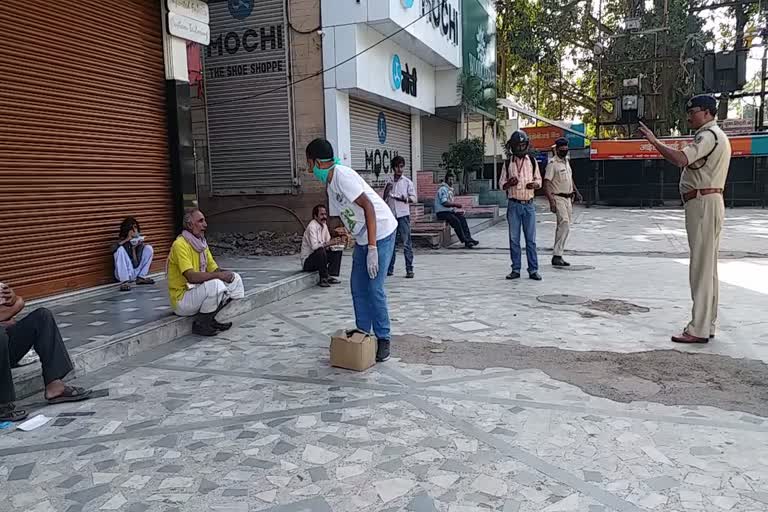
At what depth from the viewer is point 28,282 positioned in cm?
643

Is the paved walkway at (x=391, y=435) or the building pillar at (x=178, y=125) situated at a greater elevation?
the building pillar at (x=178, y=125)

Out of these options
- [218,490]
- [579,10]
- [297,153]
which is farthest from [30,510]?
[579,10]

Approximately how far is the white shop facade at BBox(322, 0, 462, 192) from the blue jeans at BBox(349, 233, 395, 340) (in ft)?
25.9

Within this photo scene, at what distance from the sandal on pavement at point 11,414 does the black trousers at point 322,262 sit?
183 inches

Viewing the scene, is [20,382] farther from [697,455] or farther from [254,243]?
[254,243]

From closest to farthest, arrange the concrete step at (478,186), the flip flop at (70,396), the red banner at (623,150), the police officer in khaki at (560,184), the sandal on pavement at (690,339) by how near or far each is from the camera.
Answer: the flip flop at (70,396)
the sandal on pavement at (690,339)
the police officer in khaki at (560,184)
the concrete step at (478,186)
the red banner at (623,150)

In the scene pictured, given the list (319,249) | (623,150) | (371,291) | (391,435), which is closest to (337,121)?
(319,249)

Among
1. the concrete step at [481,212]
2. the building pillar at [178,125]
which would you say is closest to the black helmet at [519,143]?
the building pillar at [178,125]

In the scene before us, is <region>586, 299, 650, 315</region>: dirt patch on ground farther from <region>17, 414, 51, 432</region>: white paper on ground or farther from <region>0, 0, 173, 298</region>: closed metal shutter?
<region>0, 0, 173, 298</region>: closed metal shutter

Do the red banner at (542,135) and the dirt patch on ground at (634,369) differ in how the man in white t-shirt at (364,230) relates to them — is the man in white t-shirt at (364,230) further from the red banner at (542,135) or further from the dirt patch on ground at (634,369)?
the red banner at (542,135)

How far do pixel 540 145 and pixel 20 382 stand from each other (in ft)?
94.1

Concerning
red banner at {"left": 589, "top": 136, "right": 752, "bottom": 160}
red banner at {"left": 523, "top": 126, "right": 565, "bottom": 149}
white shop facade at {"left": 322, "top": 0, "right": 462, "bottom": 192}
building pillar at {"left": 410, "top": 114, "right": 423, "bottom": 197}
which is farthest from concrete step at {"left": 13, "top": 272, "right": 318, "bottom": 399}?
red banner at {"left": 523, "top": 126, "right": 565, "bottom": 149}

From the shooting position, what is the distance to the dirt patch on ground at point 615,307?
20.1 ft

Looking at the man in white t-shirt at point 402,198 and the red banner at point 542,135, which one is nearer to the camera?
the man in white t-shirt at point 402,198
